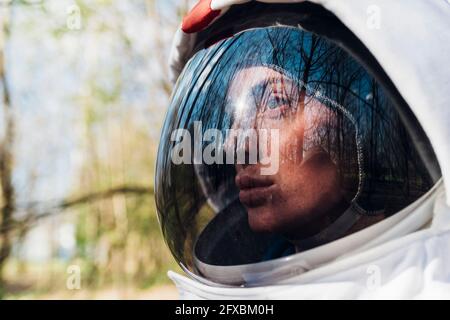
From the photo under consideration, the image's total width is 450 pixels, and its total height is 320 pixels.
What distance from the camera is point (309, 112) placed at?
1315 mm

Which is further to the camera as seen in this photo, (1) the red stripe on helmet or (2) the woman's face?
(1) the red stripe on helmet

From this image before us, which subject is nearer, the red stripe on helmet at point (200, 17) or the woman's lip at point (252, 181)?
the woman's lip at point (252, 181)

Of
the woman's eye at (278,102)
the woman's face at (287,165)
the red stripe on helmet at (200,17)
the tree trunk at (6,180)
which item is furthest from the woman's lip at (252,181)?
the tree trunk at (6,180)

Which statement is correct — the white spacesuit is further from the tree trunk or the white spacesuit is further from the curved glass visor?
the tree trunk

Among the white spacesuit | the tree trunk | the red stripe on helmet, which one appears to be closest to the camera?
the white spacesuit

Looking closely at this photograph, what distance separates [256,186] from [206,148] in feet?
0.49

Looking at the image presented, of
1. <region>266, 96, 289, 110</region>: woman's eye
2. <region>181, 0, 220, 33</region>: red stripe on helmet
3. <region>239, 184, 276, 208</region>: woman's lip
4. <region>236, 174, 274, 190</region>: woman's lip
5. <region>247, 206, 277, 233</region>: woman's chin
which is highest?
<region>181, 0, 220, 33</region>: red stripe on helmet

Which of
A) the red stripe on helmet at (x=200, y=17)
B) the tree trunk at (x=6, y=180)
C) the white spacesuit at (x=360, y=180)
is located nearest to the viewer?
the white spacesuit at (x=360, y=180)

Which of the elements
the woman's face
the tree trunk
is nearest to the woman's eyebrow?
the woman's face

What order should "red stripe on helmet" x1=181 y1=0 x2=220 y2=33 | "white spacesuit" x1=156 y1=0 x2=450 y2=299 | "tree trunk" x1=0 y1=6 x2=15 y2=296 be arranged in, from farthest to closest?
1. "tree trunk" x1=0 y1=6 x2=15 y2=296
2. "red stripe on helmet" x1=181 y1=0 x2=220 y2=33
3. "white spacesuit" x1=156 y1=0 x2=450 y2=299

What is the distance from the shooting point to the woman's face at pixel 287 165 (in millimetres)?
1312

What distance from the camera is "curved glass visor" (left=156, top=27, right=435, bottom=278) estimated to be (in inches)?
51.9

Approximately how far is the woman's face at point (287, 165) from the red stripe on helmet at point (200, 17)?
25cm

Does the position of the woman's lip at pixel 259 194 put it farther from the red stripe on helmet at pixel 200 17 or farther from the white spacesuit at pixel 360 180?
the red stripe on helmet at pixel 200 17
